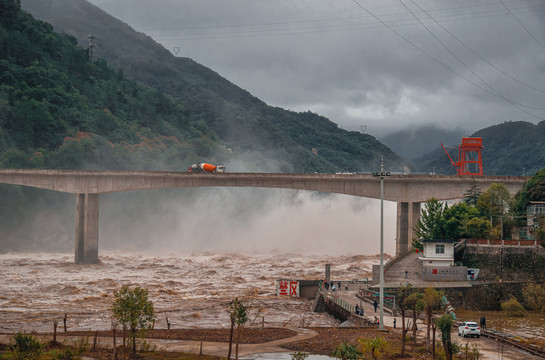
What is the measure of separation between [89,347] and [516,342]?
28.5 metres

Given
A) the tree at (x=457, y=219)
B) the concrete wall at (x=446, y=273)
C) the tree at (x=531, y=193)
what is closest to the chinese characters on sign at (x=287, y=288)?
the concrete wall at (x=446, y=273)

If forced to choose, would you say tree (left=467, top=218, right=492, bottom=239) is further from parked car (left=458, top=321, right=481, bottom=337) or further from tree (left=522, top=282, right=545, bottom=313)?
parked car (left=458, top=321, right=481, bottom=337)

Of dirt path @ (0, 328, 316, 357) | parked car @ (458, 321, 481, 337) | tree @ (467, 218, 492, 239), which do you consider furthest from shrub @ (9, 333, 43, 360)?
tree @ (467, 218, 492, 239)

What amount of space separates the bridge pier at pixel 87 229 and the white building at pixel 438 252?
52.0 m

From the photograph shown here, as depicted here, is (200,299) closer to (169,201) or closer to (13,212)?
(13,212)

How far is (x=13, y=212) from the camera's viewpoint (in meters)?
149

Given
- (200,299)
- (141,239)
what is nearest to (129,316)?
(200,299)

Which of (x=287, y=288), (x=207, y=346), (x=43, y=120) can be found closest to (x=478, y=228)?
(x=287, y=288)

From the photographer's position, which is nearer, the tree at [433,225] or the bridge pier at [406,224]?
the tree at [433,225]

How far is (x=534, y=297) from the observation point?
70.4 m

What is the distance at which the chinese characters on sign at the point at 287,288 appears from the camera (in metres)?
78.2

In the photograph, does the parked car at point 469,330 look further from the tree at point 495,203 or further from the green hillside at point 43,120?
the green hillside at point 43,120

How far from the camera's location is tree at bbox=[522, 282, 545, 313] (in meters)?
69.8

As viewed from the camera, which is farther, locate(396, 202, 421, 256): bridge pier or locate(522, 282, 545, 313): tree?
locate(396, 202, 421, 256): bridge pier
